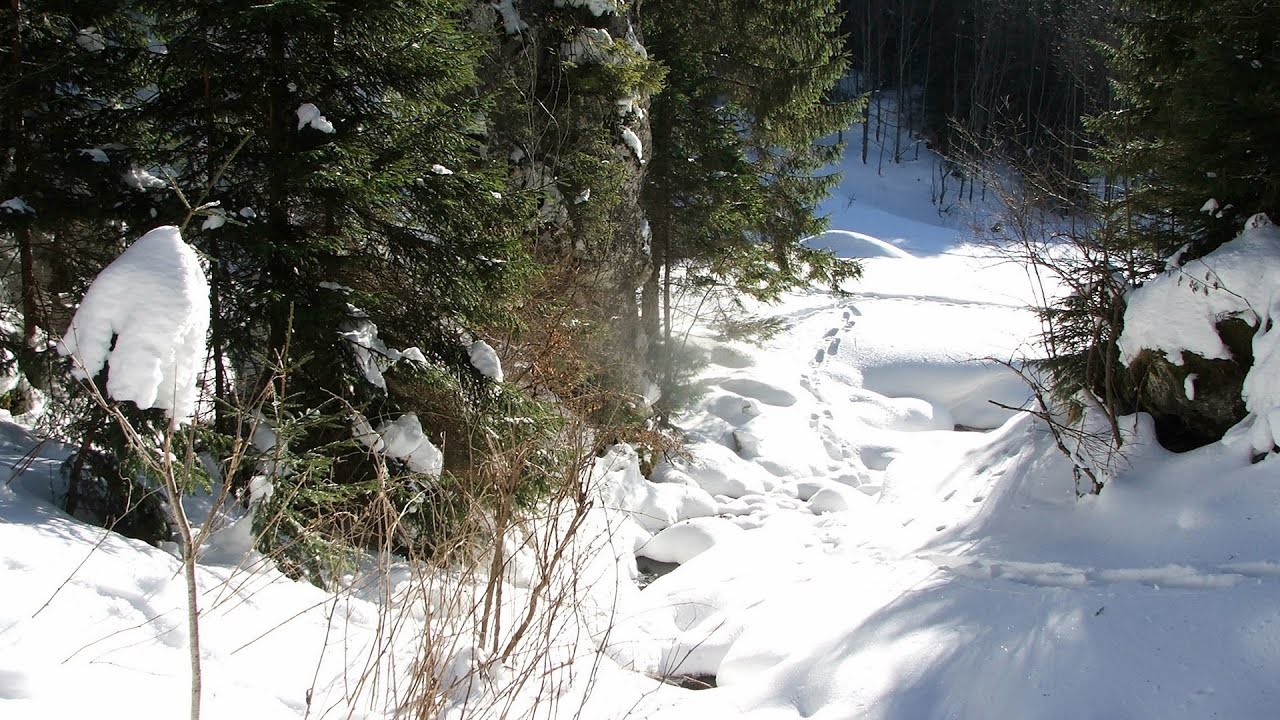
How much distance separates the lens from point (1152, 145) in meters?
6.20

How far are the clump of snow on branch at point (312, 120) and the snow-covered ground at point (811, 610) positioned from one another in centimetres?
247

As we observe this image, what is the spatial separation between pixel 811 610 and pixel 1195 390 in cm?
319

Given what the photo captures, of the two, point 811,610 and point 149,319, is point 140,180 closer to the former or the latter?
point 149,319

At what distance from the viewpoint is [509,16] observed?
805cm

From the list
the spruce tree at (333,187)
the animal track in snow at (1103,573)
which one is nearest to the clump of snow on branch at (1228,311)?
the animal track in snow at (1103,573)

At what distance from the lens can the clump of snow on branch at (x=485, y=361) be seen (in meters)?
5.38

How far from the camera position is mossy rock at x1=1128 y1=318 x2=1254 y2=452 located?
5285mm

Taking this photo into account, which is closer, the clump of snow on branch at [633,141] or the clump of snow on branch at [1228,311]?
the clump of snow on branch at [1228,311]

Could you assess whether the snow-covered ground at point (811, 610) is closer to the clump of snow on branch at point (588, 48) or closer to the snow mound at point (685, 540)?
the snow mound at point (685, 540)

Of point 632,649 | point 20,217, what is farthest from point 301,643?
point 20,217

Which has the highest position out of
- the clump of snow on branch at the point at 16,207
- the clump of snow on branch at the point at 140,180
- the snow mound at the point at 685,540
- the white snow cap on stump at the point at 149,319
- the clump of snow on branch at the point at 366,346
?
the clump of snow on branch at the point at 140,180

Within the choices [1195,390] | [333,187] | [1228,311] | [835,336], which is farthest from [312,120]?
[835,336]

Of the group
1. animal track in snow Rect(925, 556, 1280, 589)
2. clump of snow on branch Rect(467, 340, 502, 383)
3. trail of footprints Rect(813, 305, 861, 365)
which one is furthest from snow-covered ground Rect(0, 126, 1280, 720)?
trail of footprints Rect(813, 305, 861, 365)

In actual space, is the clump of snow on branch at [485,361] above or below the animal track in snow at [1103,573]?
above
